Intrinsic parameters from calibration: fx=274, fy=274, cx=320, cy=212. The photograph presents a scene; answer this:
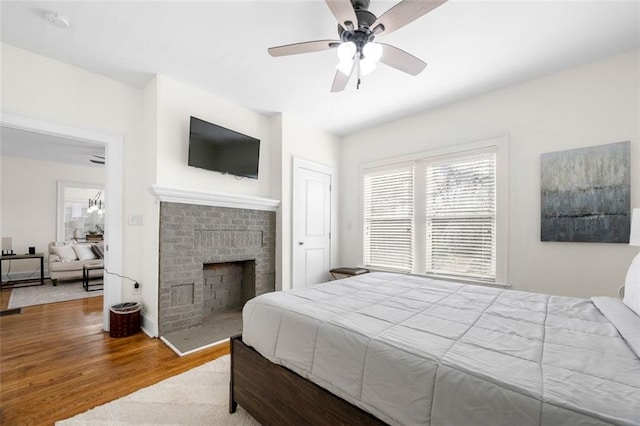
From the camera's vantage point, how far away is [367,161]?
14.3 feet

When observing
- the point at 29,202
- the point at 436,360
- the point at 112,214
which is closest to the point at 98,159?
the point at 29,202

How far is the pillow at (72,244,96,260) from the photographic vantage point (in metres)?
5.41

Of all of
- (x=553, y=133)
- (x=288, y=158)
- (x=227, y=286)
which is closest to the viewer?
(x=553, y=133)

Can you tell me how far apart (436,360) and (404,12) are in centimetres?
182

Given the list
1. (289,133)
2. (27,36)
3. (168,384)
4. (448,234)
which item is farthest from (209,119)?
(448,234)

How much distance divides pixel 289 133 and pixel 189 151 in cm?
141

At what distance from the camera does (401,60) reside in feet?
6.82

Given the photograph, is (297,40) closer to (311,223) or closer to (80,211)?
(311,223)

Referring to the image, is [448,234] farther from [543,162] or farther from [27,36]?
[27,36]

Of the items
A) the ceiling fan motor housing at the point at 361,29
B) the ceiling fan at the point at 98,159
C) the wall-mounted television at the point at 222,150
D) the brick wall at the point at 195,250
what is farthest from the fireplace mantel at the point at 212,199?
the ceiling fan at the point at 98,159

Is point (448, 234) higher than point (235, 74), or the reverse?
point (235, 74)

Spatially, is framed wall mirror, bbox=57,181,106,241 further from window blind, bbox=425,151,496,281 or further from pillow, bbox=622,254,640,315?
pillow, bbox=622,254,640,315

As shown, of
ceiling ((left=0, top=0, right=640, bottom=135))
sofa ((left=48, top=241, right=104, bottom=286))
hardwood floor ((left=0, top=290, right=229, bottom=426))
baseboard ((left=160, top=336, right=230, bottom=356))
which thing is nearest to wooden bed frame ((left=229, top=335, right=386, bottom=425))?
hardwood floor ((left=0, top=290, right=229, bottom=426))

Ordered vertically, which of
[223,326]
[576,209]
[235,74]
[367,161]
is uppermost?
[235,74]
